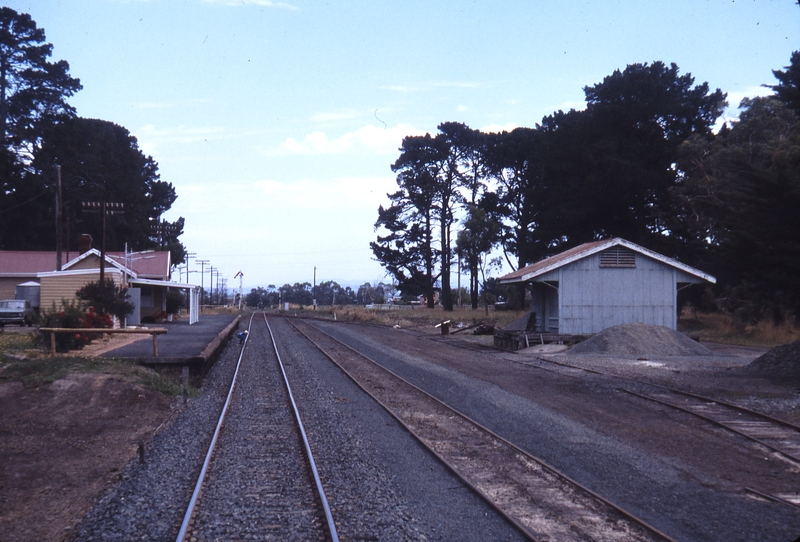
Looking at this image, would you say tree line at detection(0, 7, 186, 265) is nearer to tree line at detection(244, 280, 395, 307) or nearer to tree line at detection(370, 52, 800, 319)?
tree line at detection(370, 52, 800, 319)

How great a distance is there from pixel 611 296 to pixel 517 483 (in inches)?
833

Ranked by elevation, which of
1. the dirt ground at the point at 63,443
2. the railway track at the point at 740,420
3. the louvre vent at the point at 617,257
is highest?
the louvre vent at the point at 617,257

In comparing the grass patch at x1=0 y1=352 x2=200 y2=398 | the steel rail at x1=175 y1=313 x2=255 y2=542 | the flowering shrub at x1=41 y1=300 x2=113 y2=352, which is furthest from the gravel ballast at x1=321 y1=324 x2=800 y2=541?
the flowering shrub at x1=41 y1=300 x2=113 y2=352

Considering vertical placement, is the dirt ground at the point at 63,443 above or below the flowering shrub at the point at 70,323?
below

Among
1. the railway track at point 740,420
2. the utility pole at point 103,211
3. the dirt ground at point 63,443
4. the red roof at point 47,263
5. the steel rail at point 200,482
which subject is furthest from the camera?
the red roof at point 47,263

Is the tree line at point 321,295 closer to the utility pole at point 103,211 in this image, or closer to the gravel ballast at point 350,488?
the utility pole at point 103,211

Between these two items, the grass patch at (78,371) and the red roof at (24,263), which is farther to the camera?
the red roof at (24,263)

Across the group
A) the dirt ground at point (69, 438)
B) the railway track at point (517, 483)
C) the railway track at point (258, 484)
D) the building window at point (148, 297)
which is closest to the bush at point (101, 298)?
the dirt ground at point (69, 438)

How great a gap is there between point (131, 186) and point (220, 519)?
59992 mm

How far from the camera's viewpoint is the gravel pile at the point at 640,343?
75.1ft

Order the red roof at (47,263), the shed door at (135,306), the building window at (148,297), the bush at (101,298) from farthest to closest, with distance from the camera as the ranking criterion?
the building window at (148,297), the red roof at (47,263), the shed door at (135,306), the bush at (101,298)

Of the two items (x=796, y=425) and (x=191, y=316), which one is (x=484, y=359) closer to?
(x=796, y=425)

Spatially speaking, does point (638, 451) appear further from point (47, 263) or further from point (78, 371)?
point (47, 263)

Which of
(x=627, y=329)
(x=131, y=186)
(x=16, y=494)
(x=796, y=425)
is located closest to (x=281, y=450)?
(x=16, y=494)
